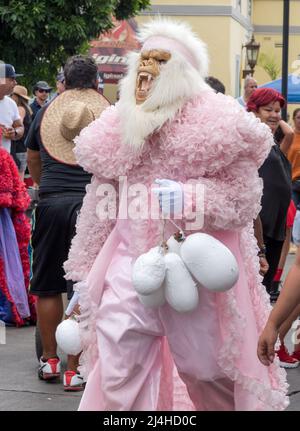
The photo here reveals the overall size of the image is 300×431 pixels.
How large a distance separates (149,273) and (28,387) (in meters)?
2.37

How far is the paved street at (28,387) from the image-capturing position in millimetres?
5965

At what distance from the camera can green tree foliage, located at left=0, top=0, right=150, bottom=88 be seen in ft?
68.5

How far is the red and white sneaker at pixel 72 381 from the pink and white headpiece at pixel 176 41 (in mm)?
2202

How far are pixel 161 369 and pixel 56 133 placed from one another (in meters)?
2.00

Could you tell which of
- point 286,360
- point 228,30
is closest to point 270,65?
point 228,30

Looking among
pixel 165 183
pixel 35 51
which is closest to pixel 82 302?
pixel 165 183

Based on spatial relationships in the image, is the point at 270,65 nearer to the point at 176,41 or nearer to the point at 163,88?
the point at 176,41

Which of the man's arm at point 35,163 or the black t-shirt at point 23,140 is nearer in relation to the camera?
the man's arm at point 35,163

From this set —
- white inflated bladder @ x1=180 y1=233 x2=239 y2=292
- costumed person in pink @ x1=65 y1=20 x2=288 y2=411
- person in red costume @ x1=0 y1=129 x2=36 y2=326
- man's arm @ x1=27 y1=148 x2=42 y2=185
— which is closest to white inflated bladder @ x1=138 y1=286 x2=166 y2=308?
costumed person in pink @ x1=65 y1=20 x2=288 y2=411

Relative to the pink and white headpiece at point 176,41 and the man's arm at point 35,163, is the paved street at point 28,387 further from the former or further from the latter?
the pink and white headpiece at point 176,41

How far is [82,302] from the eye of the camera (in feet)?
15.5

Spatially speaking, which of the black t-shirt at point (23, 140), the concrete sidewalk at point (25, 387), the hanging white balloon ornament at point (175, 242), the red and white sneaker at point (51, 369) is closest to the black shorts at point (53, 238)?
the red and white sneaker at point (51, 369)

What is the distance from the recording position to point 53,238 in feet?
21.2

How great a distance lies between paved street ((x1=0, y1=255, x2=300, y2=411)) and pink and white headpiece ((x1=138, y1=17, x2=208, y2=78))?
2106 mm
